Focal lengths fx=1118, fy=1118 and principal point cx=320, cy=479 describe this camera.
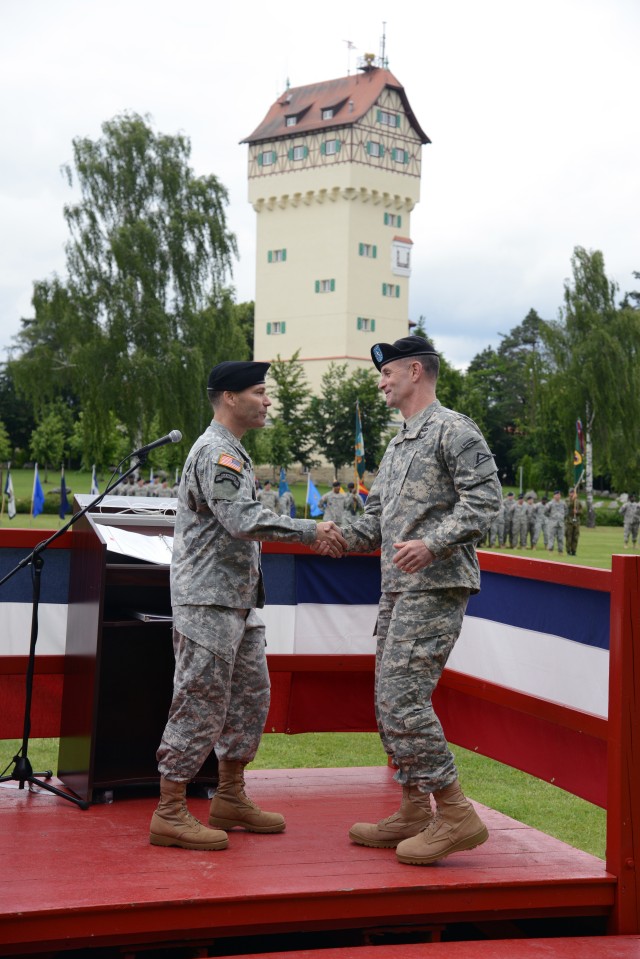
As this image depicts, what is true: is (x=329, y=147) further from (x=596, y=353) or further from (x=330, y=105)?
(x=596, y=353)

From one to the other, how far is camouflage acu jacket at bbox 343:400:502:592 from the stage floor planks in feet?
3.64

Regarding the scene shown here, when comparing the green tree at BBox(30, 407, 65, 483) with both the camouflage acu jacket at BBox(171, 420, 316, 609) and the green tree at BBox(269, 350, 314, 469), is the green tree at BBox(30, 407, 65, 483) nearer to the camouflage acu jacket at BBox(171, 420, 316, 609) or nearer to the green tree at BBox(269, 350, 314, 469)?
the green tree at BBox(269, 350, 314, 469)

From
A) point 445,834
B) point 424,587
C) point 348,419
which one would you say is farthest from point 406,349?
point 348,419

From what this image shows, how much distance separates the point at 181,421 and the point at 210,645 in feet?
127

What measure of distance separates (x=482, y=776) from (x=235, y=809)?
296 cm

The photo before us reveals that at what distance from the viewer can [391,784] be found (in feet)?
19.0

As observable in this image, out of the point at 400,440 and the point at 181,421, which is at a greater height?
the point at 181,421

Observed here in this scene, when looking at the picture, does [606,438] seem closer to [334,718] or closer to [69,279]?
[69,279]

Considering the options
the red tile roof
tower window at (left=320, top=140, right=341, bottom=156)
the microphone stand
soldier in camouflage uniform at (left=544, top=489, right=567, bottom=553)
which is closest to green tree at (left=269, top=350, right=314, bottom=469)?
tower window at (left=320, top=140, right=341, bottom=156)

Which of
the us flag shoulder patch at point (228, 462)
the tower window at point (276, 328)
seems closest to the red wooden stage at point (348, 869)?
the us flag shoulder patch at point (228, 462)

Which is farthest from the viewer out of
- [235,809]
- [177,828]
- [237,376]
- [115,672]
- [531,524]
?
[531,524]

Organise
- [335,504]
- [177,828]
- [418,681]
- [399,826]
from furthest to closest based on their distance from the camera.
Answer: [335,504], [399,826], [177,828], [418,681]


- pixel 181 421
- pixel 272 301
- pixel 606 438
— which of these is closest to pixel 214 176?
pixel 181 421

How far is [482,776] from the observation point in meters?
7.36
